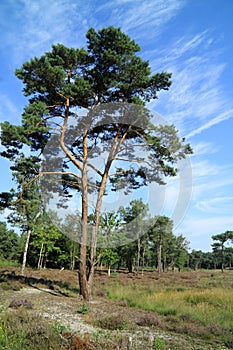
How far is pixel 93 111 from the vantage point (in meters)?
15.0

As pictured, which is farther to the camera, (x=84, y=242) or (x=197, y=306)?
(x=84, y=242)

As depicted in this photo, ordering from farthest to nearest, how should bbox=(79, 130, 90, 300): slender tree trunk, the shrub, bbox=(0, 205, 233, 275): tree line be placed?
bbox=(0, 205, 233, 275): tree line, bbox=(79, 130, 90, 300): slender tree trunk, the shrub

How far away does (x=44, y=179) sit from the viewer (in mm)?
15281

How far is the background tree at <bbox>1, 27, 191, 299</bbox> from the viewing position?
1357cm

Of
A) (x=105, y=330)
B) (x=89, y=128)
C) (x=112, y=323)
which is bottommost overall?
(x=105, y=330)

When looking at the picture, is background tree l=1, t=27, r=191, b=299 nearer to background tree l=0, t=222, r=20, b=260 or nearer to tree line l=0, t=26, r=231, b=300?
tree line l=0, t=26, r=231, b=300

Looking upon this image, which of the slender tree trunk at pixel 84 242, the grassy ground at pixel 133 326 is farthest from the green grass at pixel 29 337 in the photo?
the slender tree trunk at pixel 84 242

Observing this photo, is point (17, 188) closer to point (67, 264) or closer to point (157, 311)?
point (157, 311)

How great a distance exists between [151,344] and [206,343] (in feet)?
6.26

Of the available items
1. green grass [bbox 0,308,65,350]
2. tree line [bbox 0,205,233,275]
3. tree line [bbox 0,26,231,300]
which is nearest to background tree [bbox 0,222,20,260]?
tree line [bbox 0,205,233,275]

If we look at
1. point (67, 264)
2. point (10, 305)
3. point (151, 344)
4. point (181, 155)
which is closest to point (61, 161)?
point (181, 155)

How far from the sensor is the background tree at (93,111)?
13.6 metres

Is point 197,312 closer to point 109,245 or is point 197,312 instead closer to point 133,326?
point 133,326

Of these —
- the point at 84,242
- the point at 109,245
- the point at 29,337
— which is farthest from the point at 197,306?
the point at 109,245
